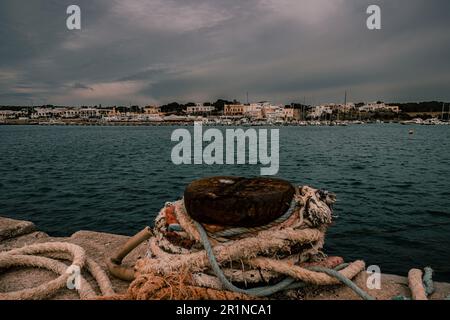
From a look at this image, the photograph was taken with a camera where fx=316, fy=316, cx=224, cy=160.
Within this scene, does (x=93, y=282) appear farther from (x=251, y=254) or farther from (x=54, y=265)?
(x=251, y=254)

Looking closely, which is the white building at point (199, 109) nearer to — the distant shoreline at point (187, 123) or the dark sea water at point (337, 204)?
the distant shoreline at point (187, 123)

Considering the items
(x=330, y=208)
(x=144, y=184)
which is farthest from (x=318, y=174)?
(x=330, y=208)

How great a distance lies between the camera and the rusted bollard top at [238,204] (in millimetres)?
2285

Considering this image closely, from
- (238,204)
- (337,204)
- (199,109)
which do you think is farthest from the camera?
(199,109)

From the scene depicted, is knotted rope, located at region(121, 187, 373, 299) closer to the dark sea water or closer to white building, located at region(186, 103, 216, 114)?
the dark sea water

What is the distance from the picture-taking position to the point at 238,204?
228cm

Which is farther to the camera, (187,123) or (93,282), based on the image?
(187,123)

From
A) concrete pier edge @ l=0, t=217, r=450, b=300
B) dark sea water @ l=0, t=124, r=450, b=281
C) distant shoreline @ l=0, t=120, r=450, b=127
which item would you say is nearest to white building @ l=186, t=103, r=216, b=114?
distant shoreline @ l=0, t=120, r=450, b=127

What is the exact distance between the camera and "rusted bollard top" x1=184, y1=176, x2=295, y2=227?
90.0 inches

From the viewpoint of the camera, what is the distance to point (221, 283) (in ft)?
7.57

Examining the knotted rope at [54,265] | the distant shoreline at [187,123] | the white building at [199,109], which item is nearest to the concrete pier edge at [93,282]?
the knotted rope at [54,265]

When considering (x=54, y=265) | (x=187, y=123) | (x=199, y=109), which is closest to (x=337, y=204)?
(x=54, y=265)

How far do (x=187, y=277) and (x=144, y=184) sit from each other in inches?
642
